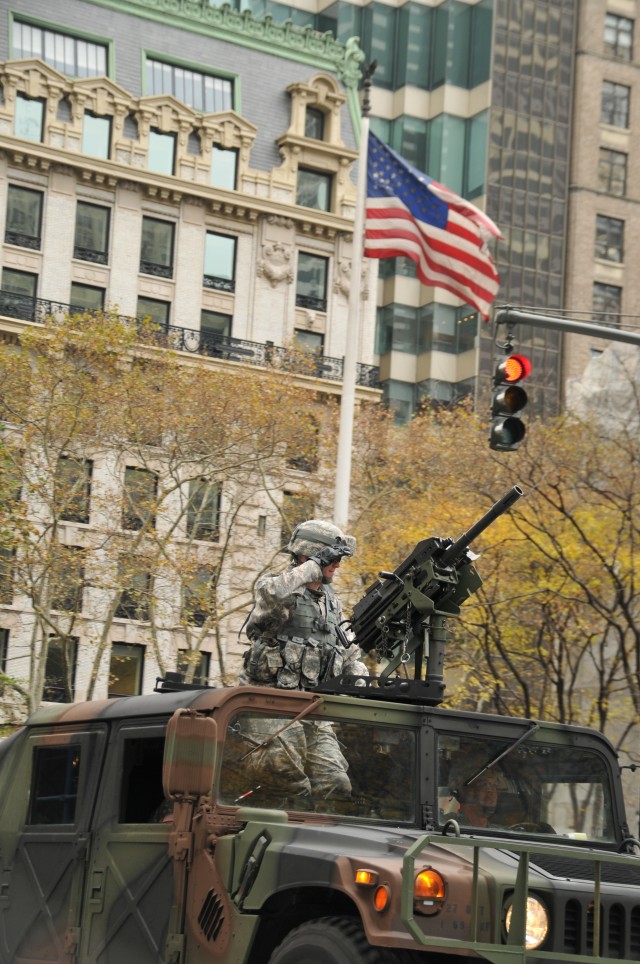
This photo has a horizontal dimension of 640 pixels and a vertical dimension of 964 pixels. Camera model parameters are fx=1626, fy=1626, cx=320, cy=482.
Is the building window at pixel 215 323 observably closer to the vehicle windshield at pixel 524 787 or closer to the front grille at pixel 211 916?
the vehicle windshield at pixel 524 787

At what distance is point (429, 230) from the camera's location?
22984mm

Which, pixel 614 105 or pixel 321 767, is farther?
pixel 614 105

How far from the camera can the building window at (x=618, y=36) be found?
232 ft

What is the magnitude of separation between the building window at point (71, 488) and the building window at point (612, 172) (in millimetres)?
41940

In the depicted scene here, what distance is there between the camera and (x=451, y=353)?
65.0 meters

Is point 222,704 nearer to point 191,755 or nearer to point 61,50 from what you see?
point 191,755

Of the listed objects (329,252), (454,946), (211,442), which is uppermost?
(329,252)

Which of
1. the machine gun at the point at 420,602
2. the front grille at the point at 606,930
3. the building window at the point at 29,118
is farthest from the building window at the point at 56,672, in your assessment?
the front grille at the point at 606,930

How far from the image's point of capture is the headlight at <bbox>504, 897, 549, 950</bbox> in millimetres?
7012

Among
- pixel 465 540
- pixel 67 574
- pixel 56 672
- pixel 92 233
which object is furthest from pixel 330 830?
pixel 92 233

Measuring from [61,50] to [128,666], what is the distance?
749 inches

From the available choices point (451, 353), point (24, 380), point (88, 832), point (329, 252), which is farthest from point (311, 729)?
point (451, 353)

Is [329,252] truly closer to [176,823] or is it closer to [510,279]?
[510,279]

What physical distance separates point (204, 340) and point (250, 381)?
13842 mm
